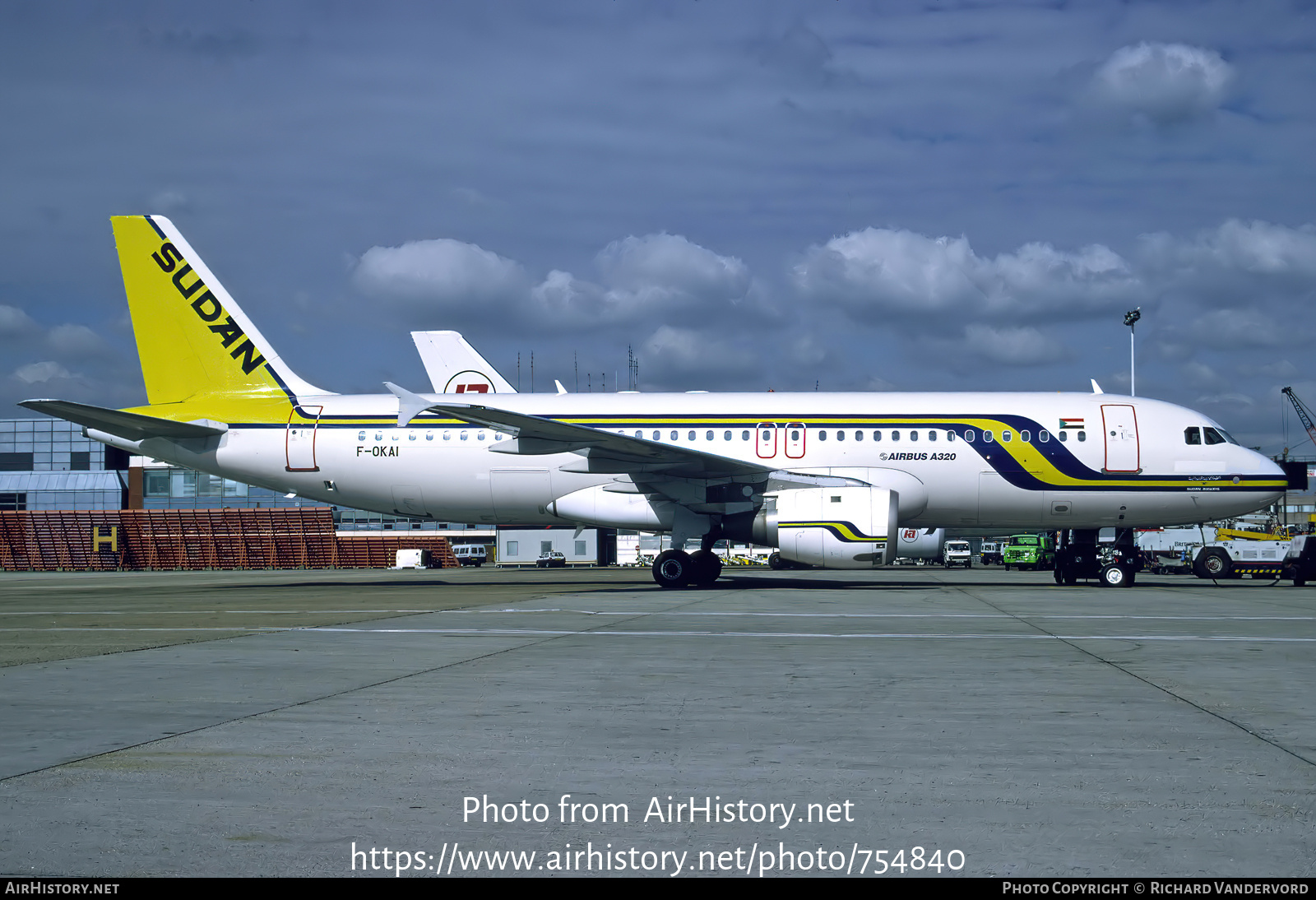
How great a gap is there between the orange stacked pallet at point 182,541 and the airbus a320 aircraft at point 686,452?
37.9 meters

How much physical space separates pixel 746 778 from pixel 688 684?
3.23 metres

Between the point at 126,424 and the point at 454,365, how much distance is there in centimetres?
2071

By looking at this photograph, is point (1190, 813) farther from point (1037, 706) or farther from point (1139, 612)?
point (1139, 612)

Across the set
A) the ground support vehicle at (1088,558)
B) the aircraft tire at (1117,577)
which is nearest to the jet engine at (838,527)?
the aircraft tire at (1117,577)

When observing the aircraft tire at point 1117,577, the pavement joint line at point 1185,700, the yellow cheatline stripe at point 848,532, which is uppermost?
the yellow cheatline stripe at point 848,532

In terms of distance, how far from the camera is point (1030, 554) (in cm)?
5019

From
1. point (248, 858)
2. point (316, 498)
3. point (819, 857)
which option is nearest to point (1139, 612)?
point (819, 857)

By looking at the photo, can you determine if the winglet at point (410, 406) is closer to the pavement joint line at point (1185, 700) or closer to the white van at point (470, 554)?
the pavement joint line at point (1185, 700)

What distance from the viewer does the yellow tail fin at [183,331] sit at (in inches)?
1001

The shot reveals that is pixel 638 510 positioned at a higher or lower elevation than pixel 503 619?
A: higher

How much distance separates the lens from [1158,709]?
7.12 m

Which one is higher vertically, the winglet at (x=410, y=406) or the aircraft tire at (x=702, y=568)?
the winglet at (x=410, y=406)

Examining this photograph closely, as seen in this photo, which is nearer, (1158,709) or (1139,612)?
(1158,709)
